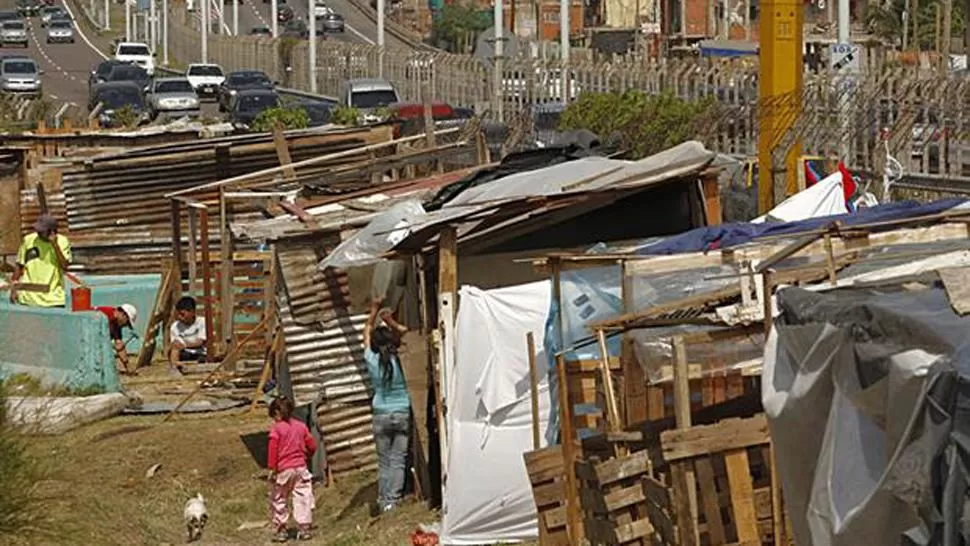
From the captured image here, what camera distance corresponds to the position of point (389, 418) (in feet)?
49.4

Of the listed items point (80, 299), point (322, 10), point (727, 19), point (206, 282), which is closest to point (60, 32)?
point (322, 10)

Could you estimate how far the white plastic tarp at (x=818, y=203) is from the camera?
1471 cm

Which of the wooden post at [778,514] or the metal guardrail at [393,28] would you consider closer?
the wooden post at [778,514]

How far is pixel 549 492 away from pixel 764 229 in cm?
199

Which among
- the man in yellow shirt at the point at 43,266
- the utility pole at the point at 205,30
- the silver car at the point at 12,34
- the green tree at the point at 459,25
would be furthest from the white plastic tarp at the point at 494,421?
the silver car at the point at 12,34

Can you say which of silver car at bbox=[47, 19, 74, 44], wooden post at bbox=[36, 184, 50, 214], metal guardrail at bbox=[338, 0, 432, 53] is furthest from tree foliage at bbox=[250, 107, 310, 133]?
silver car at bbox=[47, 19, 74, 44]

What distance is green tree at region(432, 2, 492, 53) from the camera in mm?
87812

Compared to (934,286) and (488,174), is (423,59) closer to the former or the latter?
(488,174)

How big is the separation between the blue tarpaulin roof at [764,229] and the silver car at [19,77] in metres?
51.2

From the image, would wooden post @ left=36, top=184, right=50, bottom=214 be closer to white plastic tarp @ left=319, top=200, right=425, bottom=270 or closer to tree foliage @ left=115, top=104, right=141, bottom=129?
white plastic tarp @ left=319, top=200, right=425, bottom=270

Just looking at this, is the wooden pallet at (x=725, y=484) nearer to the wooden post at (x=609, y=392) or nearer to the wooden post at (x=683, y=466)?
the wooden post at (x=683, y=466)

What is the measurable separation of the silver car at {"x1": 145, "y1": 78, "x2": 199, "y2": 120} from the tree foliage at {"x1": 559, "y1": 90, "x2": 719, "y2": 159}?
2493 cm

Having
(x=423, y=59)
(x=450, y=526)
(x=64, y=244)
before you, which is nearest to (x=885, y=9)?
(x=423, y=59)

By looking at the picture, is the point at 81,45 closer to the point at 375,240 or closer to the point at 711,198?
the point at 375,240
